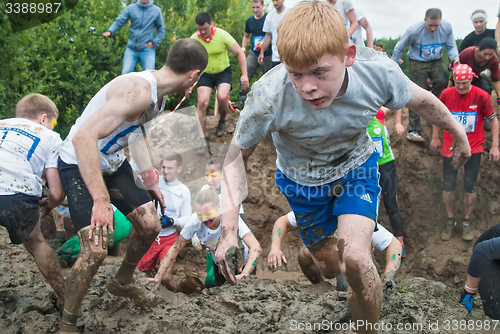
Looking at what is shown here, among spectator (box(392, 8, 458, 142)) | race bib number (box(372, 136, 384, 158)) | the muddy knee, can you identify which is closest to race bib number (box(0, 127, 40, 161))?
the muddy knee

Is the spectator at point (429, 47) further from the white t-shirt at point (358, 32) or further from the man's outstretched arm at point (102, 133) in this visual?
the man's outstretched arm at point (102, 133)

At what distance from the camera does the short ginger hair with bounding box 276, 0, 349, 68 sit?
1.80 meters

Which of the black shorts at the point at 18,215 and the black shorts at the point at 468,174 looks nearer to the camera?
the black shorts at the point at 18,215

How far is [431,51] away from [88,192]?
5504mm

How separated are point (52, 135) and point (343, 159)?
2.18m

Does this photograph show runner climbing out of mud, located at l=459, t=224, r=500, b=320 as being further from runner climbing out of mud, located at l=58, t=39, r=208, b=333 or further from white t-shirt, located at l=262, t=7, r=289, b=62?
white t-shirt, located at l=262, t=7, r=289, b=62

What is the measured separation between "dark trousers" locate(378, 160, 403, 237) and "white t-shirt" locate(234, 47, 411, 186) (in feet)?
10.0

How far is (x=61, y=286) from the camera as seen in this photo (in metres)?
3.05

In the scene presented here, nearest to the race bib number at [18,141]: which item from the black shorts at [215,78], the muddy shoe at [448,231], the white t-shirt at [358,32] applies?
the black shorts at [215,78]

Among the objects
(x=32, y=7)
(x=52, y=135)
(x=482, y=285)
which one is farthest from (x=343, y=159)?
(x=32, y=7)

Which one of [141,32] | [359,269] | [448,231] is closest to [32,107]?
[359,269]

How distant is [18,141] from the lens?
9.51ft

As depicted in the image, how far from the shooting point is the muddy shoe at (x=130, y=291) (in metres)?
3.17

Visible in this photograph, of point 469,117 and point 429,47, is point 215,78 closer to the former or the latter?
point 429,47
